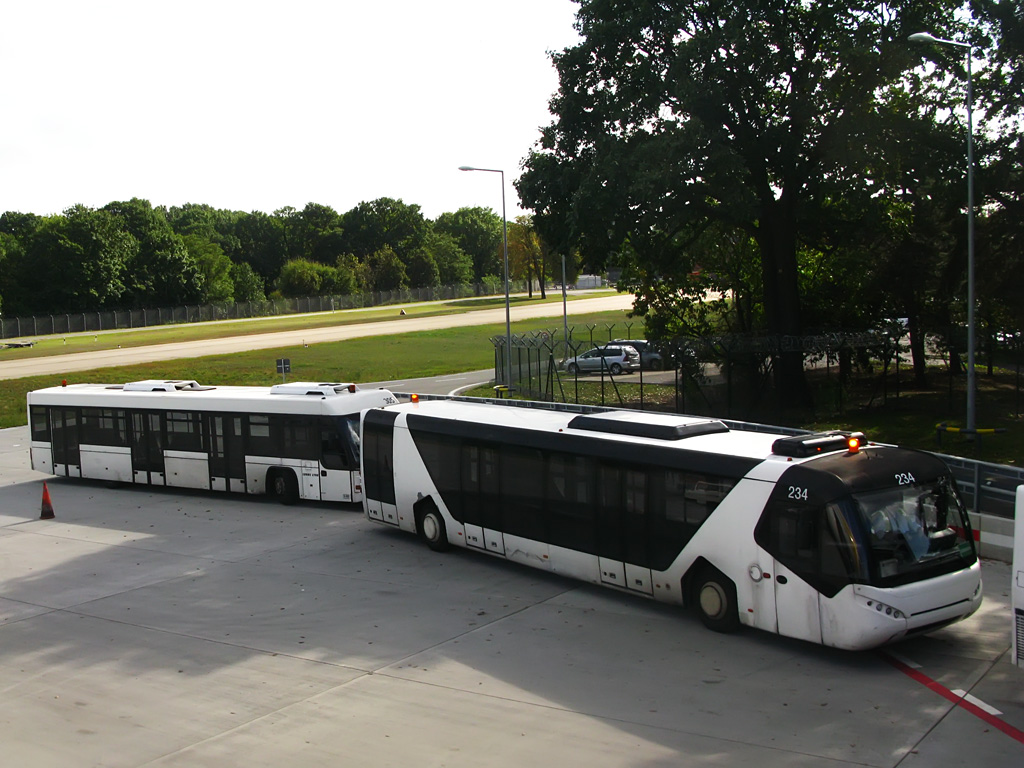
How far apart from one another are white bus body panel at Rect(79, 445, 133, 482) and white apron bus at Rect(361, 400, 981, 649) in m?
10.9

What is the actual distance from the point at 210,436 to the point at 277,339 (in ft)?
190

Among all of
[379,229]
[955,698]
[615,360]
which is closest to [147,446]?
[955,698]

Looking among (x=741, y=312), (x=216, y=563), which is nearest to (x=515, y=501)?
(x=216, y=563)

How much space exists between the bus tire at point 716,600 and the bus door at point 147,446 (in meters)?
15.5

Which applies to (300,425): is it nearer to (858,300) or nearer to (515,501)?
(515,501)

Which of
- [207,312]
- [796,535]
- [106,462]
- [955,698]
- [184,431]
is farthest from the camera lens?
[207,312]

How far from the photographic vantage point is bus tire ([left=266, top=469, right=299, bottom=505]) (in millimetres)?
21438

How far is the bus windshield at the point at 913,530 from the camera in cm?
1055

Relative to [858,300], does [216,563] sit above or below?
below

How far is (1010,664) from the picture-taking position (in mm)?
10594

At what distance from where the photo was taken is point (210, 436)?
22.6m

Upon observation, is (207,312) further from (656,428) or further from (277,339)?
(656,428)

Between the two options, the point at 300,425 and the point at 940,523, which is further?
the point at 300,425

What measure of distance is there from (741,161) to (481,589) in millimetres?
17688
